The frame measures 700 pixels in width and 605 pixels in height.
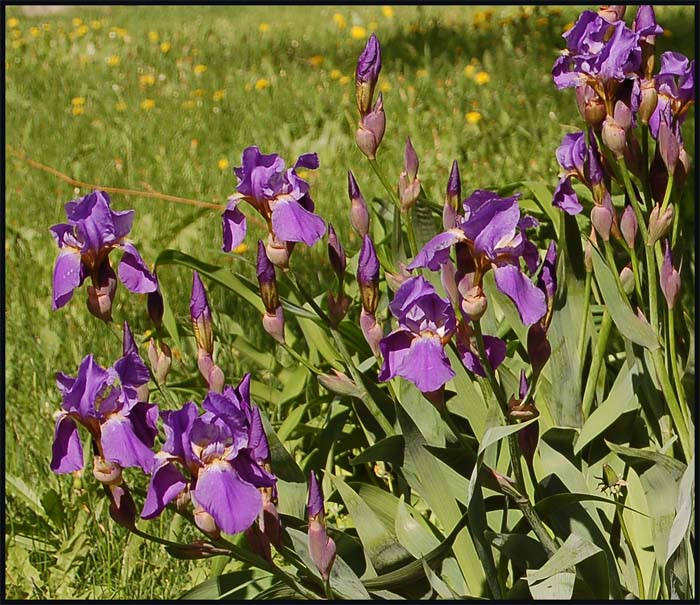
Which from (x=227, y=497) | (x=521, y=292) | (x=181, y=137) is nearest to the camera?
(x=227, y=497)

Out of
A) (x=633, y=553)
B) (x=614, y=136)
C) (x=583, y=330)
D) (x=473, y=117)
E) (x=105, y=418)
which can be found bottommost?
(x=633, y=553)

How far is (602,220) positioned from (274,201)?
0.52m

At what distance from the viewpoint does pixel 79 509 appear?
1986 mm

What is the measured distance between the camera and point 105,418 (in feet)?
4.11

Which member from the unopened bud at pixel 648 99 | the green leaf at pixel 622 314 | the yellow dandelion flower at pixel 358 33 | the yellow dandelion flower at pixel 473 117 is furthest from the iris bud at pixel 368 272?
the yellow dandelion flower at pixel 358 33

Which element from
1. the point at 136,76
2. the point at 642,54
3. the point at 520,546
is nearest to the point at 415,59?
the point at 136,76

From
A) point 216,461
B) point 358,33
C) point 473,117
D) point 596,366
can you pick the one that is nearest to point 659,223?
point 596,366

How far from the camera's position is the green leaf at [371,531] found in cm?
147

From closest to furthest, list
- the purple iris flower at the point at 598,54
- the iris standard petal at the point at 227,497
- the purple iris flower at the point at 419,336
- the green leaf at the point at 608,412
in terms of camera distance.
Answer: the iris standard petal at the point at 227,497, the purple iris flower at the point at 419,336, the purple iris flower at the point at 598,54, the green leaf at the point at 608,412

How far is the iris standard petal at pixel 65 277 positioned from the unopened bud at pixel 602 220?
0.78m

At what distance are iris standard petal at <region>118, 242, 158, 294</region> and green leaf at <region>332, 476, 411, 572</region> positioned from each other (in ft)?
1.32

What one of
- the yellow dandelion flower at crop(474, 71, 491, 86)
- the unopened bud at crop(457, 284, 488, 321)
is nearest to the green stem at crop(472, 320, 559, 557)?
the unopened bud at crop(457, 284, 488, 321)

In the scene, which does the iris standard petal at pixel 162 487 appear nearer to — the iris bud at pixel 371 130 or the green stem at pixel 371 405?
the green stem at pixel 371 405

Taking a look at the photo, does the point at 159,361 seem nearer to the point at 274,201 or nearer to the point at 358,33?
the point at 274,201
